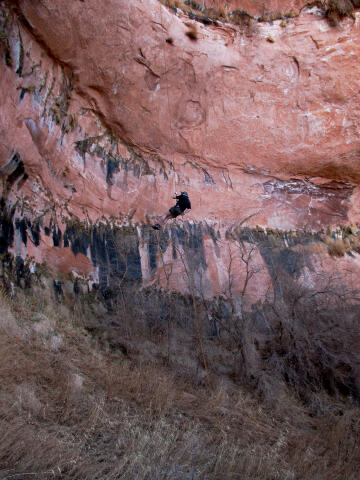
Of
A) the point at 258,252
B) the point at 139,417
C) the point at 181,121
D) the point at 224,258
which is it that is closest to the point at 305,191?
the point at 258,252

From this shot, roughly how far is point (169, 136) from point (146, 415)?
31.6 ft

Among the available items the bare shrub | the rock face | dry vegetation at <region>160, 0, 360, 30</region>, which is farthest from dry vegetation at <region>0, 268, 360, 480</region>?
the bare shrub

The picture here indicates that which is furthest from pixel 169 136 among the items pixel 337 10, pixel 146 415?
pixel 146 415

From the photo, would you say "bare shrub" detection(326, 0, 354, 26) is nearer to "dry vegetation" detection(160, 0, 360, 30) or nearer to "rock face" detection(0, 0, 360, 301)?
"dry vegetation" detection(160, 0, 360, 30)

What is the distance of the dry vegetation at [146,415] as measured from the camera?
3107mm

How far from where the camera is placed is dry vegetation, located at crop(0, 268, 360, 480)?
3107mm

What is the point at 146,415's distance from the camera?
4281 mm

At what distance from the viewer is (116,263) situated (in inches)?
389

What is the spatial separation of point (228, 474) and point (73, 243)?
23.2 ft

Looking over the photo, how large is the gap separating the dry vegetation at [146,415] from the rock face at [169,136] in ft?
8.14

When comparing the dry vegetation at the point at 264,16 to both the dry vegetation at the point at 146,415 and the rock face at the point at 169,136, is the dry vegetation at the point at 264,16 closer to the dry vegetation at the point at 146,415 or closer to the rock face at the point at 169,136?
the rock face at the point at 169,136

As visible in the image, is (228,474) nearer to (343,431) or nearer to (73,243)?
(343,431)

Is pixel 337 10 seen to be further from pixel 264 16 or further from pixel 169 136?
pixel 169 136

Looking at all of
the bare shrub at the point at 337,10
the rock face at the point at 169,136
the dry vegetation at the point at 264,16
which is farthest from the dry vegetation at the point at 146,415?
the bare shrub at the point at 337,10
